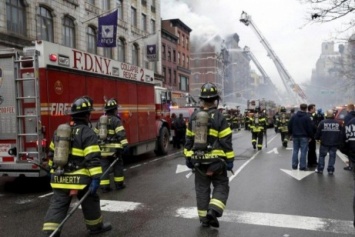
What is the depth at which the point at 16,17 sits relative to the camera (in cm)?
2136

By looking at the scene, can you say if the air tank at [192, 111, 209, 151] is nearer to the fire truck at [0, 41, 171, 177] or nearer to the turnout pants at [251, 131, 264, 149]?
the fire truck at [0, 41, 171, 177]

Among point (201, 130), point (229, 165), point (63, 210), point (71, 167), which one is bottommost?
point (63, 210)

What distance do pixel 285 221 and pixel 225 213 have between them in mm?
944

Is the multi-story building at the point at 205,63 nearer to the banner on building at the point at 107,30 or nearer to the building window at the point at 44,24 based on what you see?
the building window at the point at 44,24

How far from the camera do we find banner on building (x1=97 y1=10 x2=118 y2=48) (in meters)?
19.8

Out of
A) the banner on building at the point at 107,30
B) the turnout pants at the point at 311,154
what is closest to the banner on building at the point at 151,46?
the banner on building at the point at 107,30

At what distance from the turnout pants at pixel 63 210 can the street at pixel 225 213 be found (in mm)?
311

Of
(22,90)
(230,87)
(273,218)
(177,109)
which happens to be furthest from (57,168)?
(230,87)

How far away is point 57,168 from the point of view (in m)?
4.66

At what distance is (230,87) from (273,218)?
88.6m

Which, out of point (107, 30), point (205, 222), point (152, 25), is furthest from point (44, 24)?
point (205, 222)

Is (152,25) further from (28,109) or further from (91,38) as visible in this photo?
(28,109)

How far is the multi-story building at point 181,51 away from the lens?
174 ft

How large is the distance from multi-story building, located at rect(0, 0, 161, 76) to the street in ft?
45.7
